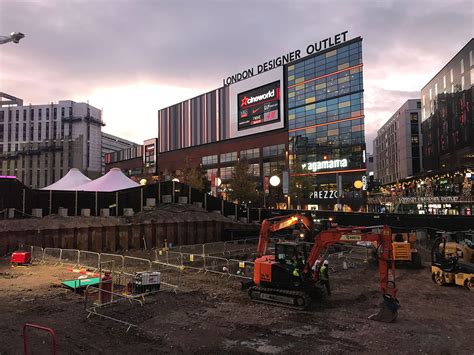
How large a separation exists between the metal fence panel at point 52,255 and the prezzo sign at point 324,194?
209 ft

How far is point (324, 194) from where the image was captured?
267 feet

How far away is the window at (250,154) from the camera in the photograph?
309 ft

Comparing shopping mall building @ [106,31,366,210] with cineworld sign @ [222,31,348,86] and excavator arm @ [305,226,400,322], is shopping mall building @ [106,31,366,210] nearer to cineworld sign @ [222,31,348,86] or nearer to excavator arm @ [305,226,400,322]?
cineworld sign @ [222,31,348,86]

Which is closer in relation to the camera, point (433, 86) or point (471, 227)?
point (471, 227)

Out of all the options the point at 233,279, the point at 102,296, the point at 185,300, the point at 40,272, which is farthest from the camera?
the point at 40,272

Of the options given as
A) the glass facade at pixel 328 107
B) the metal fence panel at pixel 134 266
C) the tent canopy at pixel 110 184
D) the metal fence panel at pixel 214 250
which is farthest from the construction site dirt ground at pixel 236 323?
the glass facade at pixel 328 107

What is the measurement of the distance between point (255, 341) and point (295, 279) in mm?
4227

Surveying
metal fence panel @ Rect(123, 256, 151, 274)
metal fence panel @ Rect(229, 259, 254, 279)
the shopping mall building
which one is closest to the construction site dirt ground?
metal fence panel @ Rect(229, 259, 254, 279)

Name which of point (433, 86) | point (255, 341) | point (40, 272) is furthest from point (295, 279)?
point (433, 86)

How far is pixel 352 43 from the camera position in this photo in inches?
3031

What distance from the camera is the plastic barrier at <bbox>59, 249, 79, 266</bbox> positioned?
2407cm

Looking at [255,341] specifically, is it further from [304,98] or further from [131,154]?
[131,154]

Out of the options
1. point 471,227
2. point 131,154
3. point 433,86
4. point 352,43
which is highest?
point 352,43

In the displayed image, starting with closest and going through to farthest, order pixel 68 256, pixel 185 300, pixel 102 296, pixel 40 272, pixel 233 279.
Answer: pixel 102 296
pixel 185 300
pixel 233 279
pixel 40 272
pixel 68 256
